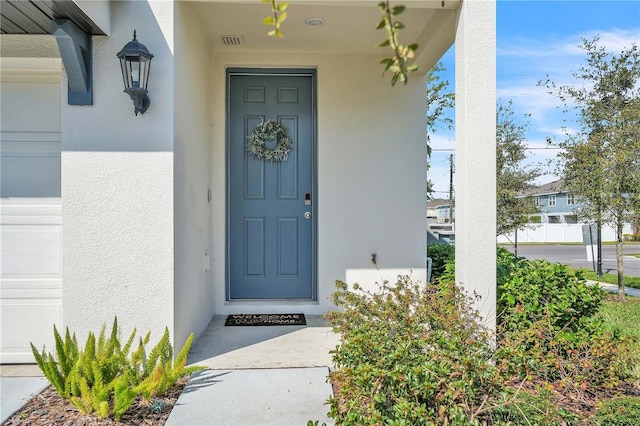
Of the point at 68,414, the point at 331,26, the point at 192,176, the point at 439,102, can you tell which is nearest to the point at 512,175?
the point at 439,102

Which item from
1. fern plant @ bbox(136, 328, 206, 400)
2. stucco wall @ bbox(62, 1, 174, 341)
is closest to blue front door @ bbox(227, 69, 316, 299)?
stucco wall @ bbox(62, 1, 174, 341)

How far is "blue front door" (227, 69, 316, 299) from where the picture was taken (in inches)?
177

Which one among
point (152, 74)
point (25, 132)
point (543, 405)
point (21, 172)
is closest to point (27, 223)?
point (21, 172)

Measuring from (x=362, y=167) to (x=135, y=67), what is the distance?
252 cm

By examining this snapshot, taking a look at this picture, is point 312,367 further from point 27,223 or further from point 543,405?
point 27,223

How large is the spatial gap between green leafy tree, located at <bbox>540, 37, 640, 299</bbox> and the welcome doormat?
5.09m

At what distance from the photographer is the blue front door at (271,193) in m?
4.48

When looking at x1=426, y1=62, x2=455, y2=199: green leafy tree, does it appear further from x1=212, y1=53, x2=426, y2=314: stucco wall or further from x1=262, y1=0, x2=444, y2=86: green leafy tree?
x1=262, y1=0, x2=444, y2=86: green leafy tree

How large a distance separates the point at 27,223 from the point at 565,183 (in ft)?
24.7

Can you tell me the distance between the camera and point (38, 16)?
8.38 ft

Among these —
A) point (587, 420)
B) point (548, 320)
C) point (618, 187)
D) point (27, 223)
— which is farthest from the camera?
point (618, 187)

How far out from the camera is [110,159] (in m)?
2.83

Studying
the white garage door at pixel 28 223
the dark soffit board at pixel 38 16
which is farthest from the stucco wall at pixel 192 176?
the white garage door at pixel 28 223

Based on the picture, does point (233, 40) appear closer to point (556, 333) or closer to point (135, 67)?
point (135, 67)
